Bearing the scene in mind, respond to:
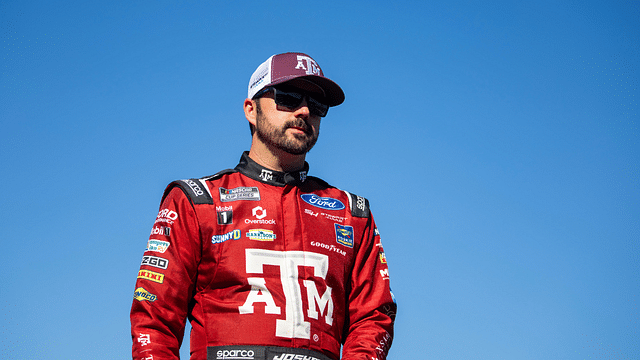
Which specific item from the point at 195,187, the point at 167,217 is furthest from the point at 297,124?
the point at 167,217

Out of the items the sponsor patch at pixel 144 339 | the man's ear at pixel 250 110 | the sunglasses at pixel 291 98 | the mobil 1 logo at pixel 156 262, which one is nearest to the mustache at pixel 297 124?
the sunglasses at pixel 291 98

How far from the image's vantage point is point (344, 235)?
539 centimetres

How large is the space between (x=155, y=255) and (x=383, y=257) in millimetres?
1934

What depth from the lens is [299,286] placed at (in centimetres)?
489

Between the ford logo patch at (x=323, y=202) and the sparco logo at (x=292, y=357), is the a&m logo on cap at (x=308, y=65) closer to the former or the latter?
the ford logo patch at (x=323, y=202)

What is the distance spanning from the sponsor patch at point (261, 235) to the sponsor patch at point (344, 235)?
0.58m

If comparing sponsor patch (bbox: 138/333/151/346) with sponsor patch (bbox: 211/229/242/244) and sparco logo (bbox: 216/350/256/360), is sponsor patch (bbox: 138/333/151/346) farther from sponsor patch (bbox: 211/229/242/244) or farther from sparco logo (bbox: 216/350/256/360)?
sponsor patch (bbox: 211/229/242/244)

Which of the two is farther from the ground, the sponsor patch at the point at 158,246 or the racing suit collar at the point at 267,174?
the racing suit collar at the point at 267,174

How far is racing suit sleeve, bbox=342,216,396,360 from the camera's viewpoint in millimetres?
4941

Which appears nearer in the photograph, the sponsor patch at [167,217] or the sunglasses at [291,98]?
the sponsor patch at [167,217]

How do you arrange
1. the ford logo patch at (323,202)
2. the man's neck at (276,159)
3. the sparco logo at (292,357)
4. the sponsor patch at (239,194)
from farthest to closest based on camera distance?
the man's neck at (276,159)
the ford logo patch at (323,202)
the sponsor patch at (239,194)
the sparco logo at (292,357)

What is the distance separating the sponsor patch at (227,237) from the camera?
196 inches

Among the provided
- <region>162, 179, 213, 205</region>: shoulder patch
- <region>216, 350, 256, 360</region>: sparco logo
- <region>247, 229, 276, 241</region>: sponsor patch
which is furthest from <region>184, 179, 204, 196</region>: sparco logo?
<region>216, 350, 256, 360</region>: sparco logo

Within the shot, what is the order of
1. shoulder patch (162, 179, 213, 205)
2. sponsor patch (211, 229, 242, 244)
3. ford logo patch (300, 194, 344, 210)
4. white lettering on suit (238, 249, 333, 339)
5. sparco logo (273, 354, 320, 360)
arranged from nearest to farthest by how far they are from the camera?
sparco logo (273, 354, 320, 360), white lettering on suit (238, 249, 333, 339), sponsor patch (211, 229, 242, 244), shoulder patch (162, 179, 213, 205), ford logo patch (300, 194, 344, 210)
